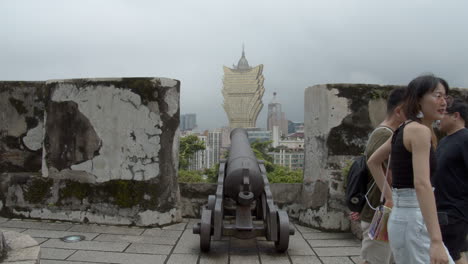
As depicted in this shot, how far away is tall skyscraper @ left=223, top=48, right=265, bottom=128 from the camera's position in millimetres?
47469

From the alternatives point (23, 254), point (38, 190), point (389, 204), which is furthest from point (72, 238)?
point (389, 204)

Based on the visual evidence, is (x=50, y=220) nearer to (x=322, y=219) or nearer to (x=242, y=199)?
(x=242, y=199)

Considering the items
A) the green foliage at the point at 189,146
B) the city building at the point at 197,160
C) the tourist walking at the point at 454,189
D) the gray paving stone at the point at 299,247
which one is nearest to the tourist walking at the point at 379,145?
the tourist walking at the point at 454,189

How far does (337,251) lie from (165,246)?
168cm

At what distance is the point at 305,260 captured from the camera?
3.62 metres

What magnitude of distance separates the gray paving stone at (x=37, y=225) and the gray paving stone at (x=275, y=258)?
231 cm

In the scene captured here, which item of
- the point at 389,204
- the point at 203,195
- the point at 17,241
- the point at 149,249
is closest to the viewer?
the point at 389,204

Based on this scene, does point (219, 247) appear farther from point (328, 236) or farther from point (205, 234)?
point (328, 236)

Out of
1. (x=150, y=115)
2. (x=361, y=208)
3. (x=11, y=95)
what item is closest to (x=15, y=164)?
(x=11, y=95)

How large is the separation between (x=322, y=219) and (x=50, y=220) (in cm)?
321

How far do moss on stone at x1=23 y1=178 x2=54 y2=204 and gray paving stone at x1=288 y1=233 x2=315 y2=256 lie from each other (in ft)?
9.57

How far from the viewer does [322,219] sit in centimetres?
468

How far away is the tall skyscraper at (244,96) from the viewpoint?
156 ft

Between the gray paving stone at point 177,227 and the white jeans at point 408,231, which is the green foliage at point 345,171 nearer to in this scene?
the gray paving stone at point 177,227
